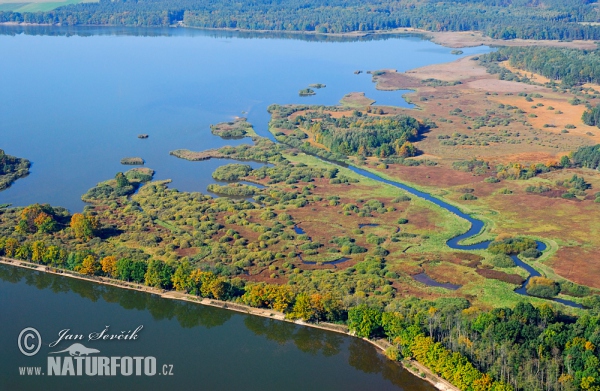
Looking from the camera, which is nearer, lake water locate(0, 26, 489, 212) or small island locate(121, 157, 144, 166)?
lake water locate(0, 26, 489, 212)

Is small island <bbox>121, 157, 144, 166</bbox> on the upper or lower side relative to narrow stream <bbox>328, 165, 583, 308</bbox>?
upper

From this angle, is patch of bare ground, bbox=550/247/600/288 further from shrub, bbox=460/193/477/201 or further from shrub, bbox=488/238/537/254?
shrub, bbox=460/193/477/201

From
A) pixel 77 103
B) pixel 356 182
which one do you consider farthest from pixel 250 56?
pixel 356 182

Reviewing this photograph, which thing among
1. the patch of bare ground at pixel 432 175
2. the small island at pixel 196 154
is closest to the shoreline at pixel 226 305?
the small island at pixel 196 154

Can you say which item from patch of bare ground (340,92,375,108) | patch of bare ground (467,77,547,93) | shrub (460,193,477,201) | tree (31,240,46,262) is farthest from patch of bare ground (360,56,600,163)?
tree (31,240,46,262)

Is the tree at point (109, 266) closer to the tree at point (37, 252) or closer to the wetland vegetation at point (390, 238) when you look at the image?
the wetland vegetation at point (390, 238)
